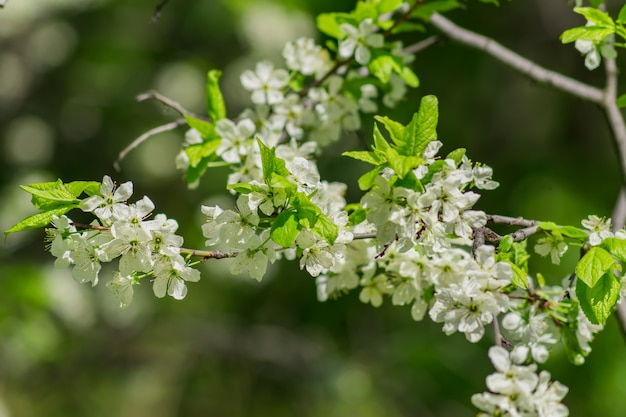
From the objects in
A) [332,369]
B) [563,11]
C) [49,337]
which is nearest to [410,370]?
[332,369]

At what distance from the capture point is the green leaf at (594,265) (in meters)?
1.31

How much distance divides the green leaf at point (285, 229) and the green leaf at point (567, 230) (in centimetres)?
48

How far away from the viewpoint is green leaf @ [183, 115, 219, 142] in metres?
1.77

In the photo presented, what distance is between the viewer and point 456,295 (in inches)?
52.0

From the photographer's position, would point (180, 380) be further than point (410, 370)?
Yes

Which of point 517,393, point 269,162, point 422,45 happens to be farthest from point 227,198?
point 517,393

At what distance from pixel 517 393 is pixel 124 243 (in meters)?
0.72

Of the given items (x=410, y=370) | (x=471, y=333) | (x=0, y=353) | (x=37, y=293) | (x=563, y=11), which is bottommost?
(x=410, y=370)

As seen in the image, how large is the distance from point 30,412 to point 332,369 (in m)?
2.41

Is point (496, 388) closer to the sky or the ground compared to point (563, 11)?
closer to the sky

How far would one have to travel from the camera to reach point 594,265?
1.33 metres

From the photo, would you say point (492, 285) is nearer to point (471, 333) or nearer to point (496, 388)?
point (471, 333)

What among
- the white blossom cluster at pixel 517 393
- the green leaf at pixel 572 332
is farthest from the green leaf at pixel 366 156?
the green leaf at pixel 572 332

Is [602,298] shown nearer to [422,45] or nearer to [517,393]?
[517,393]
